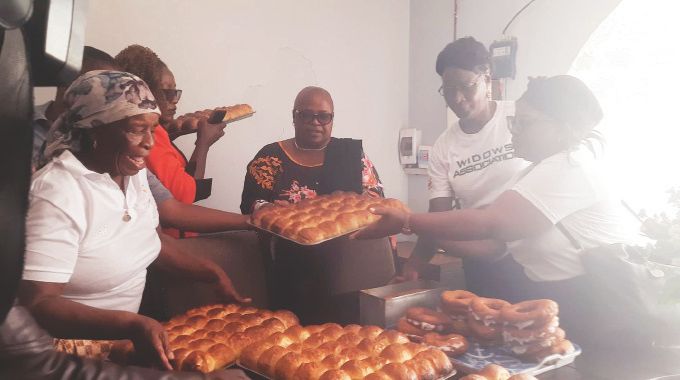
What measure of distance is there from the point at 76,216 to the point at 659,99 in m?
1.79

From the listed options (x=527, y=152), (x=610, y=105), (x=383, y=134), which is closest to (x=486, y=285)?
(x=527, y=152)

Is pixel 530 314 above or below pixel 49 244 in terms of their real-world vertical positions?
below

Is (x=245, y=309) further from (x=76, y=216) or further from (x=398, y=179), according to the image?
(x=398, y=179)

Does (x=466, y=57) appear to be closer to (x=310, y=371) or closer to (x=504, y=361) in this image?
(x=504, y=361)

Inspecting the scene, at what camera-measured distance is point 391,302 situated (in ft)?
3.90

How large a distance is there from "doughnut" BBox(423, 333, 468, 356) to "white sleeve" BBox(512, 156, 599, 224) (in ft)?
1.63

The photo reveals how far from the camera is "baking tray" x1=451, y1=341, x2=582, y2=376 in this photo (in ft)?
3.16

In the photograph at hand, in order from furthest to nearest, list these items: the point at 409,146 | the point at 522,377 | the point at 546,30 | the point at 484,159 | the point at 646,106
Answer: the point at 409,146 → the point at 546,30 → the point at 484,159 → the point at 646,106 → the point at 522,377

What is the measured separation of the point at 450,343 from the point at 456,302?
Result: 104 mm

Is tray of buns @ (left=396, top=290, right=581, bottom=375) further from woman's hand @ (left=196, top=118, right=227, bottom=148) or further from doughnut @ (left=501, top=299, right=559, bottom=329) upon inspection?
woman's hand @ (left=196, top=118, right=227, bottom=148)

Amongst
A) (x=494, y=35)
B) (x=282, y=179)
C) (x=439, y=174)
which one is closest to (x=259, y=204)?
(x=282, y=179)

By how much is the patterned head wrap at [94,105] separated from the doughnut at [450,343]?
0.78m

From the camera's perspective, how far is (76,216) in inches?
40.4

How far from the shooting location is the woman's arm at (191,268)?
140 cm
